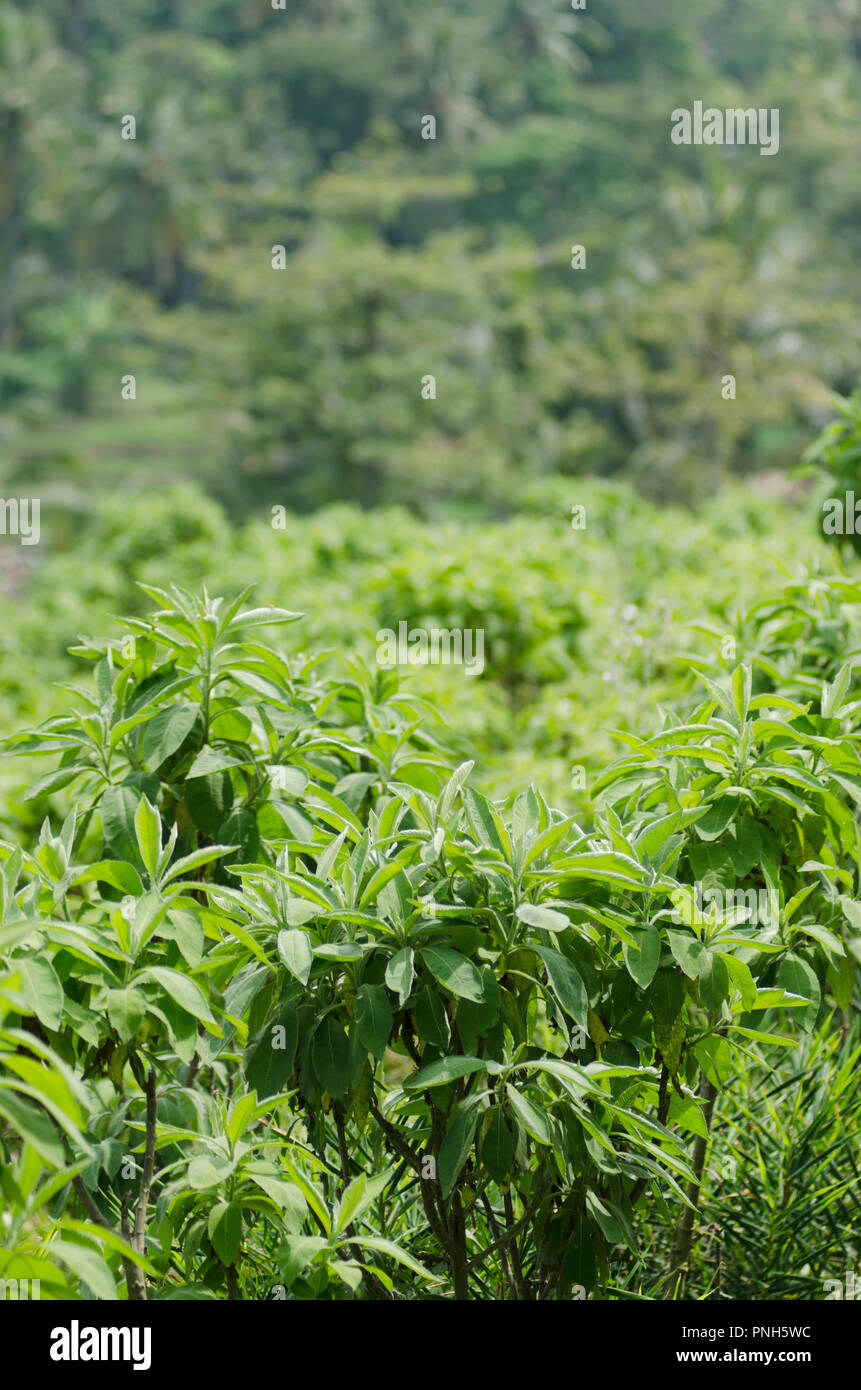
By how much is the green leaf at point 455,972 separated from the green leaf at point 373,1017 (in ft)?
0.24

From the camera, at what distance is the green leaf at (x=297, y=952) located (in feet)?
4.94

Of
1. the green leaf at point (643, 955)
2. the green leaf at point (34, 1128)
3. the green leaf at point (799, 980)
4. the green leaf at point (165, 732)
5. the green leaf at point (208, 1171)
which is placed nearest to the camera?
the green leaf at point (34, 1128)

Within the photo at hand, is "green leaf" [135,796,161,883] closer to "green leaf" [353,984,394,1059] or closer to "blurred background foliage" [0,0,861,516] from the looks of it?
"green leaf" [353,984,394,1059]

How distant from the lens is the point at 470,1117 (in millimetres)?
1545

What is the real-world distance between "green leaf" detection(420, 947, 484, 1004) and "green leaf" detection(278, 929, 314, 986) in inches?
5.5

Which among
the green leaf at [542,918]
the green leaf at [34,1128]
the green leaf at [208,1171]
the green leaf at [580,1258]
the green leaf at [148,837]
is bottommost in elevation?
the green leaf at [580,1258]

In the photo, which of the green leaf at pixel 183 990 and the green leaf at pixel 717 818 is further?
the green leaf at pixel 717 818

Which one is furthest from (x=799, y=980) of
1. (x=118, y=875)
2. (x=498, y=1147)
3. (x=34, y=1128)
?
(x=34, y=1128)

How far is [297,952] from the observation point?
153cm

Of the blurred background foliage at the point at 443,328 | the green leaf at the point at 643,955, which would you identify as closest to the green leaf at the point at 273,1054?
the green leaf at the point at 643,955

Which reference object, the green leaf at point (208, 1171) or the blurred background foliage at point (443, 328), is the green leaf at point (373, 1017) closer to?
the green leaf at point (208, 1171)

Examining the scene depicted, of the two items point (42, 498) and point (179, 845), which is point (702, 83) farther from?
point (179, 845)
